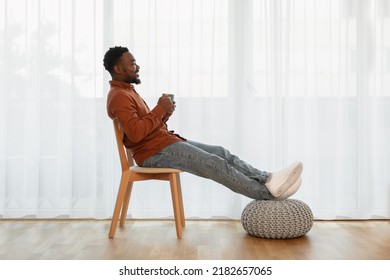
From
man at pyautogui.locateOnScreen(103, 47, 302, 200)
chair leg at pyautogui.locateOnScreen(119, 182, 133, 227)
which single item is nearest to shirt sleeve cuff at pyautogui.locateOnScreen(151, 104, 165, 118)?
man at pyautogui.locateOnScreen(103, 47, 302, 200)

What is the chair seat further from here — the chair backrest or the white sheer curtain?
the white sheer curtain

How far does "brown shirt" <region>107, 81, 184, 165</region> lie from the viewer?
10.5 ft

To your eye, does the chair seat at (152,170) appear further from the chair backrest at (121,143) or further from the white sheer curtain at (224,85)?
the white sheer curtain at (224,85)

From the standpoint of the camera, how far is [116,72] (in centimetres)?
343

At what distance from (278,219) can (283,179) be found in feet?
0.74

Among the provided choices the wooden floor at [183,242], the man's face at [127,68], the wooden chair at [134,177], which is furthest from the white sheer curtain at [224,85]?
the wooden chair at [134,177]

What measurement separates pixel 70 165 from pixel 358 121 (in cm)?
202

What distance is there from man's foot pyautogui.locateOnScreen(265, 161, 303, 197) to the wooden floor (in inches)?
11.3

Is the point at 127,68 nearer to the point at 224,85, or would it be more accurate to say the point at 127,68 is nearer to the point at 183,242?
the point at 224,85

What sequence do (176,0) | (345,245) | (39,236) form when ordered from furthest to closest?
(176,0), (39,236), (345,245)

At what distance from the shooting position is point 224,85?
397 cm

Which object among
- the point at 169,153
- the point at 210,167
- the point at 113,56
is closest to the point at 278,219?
the point at 210,167

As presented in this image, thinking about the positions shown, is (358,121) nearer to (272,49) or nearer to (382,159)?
(382,159)

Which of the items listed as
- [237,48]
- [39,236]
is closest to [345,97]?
[237,48]
